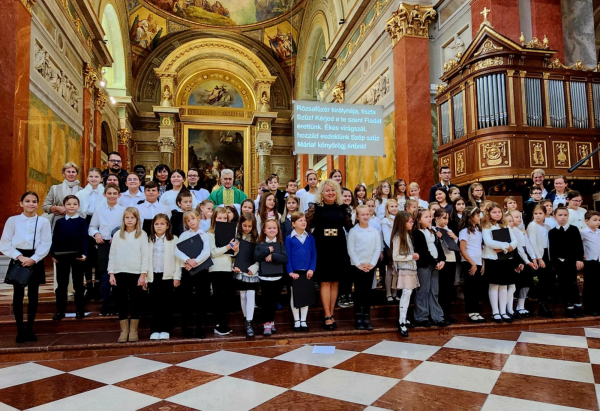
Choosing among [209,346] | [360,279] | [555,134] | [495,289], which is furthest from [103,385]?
[555,134]

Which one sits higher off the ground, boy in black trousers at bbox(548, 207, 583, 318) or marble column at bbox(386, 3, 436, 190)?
marble column at bbox(386, 3, 436, 190)

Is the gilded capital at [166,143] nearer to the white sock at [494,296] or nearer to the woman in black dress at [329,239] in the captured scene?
the woman in black dress at [329,239]

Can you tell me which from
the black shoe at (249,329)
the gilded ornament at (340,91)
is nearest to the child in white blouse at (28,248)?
the black shoe at (249,329)

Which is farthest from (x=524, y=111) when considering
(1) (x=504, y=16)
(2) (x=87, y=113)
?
(2) (x=87, y=113)

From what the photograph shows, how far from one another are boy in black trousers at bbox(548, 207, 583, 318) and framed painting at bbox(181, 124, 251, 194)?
1692cm

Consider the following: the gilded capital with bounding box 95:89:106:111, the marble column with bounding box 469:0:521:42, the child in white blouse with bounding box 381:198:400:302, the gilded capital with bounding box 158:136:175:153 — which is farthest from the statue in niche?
the child in white blouse with bounding box 381:198:400:302

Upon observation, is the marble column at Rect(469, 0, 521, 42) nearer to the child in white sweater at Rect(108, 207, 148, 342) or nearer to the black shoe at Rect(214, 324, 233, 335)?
the black shoe at Rect(214, 324, 233, 335)

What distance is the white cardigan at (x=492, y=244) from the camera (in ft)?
15.9

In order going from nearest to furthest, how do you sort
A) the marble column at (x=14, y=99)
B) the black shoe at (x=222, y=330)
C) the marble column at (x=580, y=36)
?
the black shoe at (x=222, y=330), the marble column at (x=14, y=99), the marble column at (x=580, y=36)

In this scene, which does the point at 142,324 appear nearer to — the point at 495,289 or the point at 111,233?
the point at 111,233

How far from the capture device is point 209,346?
401 cm

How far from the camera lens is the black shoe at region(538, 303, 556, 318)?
5.02 meters

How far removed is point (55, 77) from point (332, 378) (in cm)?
946

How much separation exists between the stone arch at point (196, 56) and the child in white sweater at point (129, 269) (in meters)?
18.2
